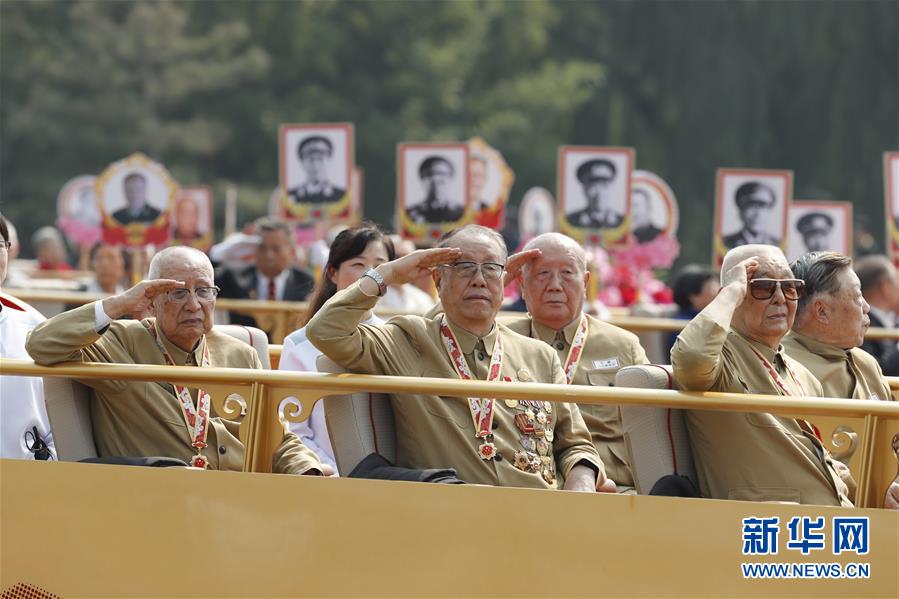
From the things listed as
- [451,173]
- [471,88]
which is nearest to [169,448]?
[451,173]

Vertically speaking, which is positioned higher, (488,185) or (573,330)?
(488,185)

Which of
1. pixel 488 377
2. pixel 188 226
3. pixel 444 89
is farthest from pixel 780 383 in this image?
pixel 444 89

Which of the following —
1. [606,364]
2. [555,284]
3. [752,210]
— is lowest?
[606,364]

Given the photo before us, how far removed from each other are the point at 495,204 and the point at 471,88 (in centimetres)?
3012

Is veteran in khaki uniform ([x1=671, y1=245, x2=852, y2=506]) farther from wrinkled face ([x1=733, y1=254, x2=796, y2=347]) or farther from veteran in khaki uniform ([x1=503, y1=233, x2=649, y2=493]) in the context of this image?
veteran in khaki uniform ([x1=503, y1=233, x2=649, y2=493])

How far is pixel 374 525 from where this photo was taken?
5.33 meters

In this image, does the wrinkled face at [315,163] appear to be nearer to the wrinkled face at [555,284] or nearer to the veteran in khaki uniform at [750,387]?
the wrinkled face at [555,284]

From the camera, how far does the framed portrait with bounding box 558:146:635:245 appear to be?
43.8ft

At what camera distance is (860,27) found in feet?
118

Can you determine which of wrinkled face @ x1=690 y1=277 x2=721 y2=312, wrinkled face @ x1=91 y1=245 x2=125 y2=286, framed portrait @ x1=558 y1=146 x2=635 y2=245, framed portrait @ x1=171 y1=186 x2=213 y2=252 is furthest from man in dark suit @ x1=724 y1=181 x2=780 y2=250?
framed portrait @ x1=171 y1=186 x2=213 y2=252

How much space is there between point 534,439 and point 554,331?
3.58 feet

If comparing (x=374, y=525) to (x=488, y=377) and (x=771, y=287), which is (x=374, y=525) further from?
(x=771, y=287)

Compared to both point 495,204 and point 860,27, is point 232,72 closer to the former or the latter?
point 860,27

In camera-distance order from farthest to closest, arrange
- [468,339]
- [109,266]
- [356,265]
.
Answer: [109,266]
[356,265]
[468,339]
